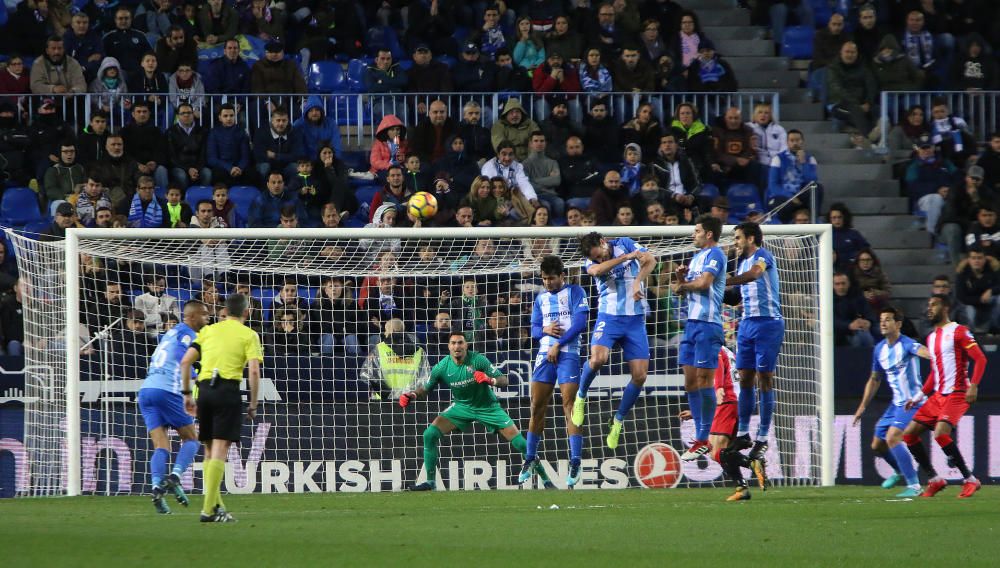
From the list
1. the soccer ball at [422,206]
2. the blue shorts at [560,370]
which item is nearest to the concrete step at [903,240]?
the blue shorts at [560,370]

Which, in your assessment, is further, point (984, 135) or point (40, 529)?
point (984, 135)

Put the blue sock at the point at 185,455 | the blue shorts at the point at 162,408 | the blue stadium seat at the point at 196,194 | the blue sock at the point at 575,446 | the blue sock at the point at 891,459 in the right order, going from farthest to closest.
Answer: the blue stadium seat at the point at 196,194 < the blue sock at the point at 891,459 < the blue sock at the point at 575,446 < the blue shorts at the point at 162,408 < the blue sock at the point at 185,455

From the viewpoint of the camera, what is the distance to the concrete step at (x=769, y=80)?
19.9m

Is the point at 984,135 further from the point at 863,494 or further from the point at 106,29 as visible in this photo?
the point at 106,29

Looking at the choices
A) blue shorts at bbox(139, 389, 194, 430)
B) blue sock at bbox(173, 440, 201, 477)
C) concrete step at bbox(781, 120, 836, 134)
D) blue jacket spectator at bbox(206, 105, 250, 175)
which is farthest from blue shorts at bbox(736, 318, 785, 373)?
concrete step at bbox(781, 120, 836, 134)

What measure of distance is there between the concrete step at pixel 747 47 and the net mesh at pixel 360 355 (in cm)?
607

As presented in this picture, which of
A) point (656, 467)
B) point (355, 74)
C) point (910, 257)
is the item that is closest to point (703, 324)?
point (656, 467)

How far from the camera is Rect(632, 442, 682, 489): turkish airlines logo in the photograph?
15102 millimetres

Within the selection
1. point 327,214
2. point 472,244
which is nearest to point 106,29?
point 327,214

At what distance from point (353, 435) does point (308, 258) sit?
1.90m

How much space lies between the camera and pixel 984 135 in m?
19.1

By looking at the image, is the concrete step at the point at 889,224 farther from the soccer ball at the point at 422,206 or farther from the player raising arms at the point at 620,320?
the player raising arms at the point at 620,320

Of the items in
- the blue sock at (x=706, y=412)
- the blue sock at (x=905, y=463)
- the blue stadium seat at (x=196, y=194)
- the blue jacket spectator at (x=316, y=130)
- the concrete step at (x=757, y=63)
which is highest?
the concrete step at (x=757, y=63)

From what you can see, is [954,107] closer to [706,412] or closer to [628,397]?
[628,397]
